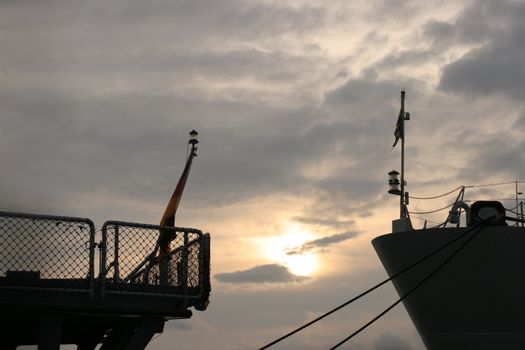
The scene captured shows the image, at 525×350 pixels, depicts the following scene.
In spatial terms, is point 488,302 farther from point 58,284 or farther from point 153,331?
point 58,284

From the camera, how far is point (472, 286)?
70.8 feet

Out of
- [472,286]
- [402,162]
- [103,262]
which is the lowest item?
[103,262]

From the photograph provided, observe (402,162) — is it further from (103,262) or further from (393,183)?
(103,262)

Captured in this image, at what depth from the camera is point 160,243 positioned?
13617 mm

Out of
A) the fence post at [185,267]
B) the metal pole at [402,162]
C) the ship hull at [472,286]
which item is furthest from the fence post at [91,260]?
the metal pole at [402,162]

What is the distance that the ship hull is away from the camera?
2120 centimetres

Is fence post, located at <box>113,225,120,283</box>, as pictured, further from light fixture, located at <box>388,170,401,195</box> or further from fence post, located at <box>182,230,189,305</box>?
light fixture, located at <box>388,170,401,195</box>

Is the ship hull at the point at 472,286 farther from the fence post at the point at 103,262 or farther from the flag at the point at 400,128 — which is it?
the fence post at the point at 103,262

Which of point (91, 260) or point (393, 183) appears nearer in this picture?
point (91, 260)

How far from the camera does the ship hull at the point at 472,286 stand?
21.2m

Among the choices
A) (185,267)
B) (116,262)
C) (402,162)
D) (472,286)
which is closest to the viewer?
(116,262)

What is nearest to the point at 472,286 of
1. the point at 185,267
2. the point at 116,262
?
the point at 185,267

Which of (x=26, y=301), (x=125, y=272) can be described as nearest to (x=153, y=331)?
(x=125, y=272)

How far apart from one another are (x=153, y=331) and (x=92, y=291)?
138cm
